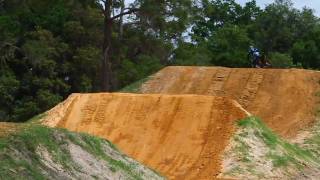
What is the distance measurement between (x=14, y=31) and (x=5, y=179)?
104ft

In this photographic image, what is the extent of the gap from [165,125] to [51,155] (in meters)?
11.4

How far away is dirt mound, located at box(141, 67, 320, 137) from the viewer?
2670cm

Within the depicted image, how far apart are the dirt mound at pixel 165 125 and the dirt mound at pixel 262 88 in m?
4.56

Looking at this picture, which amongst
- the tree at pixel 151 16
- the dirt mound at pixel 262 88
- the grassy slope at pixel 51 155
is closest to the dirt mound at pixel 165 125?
the dirt mound at pixel 262 88

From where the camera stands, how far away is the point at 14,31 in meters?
39.8

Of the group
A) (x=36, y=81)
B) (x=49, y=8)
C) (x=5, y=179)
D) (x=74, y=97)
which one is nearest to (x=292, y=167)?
(x=74, y=97)

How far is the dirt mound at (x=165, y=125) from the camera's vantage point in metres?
19.8

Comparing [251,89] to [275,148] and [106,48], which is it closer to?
[275,148]

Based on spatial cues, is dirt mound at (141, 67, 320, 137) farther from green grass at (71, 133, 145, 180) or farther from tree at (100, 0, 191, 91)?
green grass at (71, 133, 145, 180)

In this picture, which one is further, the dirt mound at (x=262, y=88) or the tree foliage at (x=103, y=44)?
the tree foliage at (x=103, y=44)

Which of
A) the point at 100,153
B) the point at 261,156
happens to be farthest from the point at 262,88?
the point at 100,153

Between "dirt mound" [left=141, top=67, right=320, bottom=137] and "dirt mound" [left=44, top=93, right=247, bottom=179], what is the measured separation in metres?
4.56

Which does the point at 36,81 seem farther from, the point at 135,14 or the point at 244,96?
the point at 244,96

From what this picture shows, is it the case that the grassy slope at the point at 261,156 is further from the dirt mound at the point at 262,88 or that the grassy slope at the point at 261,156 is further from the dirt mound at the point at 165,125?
the dirt mound at the point at 262,88
